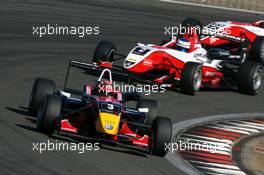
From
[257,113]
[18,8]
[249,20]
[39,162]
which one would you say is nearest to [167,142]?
[39,162]

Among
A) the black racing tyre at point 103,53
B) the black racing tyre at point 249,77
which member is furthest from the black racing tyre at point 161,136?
the black racing tyre at point 249,77

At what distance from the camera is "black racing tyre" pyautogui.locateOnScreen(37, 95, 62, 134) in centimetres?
1512

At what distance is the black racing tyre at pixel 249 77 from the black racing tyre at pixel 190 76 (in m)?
1.78

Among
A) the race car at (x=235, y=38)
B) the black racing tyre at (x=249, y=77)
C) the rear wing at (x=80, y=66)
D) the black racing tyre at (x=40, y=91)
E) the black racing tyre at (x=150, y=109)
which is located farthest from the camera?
the race car at (x=235, y=38)

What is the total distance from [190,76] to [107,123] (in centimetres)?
657

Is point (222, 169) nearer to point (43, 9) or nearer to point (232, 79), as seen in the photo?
A: point (232, 79)

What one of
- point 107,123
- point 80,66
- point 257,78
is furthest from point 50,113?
point 257,78

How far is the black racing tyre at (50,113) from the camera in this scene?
15125 millimetres

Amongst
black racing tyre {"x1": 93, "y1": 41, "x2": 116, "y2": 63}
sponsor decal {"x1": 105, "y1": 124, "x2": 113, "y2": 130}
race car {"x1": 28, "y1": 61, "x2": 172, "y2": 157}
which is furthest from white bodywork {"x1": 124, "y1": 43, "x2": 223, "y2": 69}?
sponsor decal {"x1": 105, "y1": 124, "x2": 113, "y2": 130}

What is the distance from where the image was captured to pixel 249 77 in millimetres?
23250

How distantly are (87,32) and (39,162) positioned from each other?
55.7ft

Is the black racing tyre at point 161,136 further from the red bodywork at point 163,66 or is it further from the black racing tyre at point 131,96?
the red bodywork at point 163,66

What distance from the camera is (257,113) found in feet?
70.9

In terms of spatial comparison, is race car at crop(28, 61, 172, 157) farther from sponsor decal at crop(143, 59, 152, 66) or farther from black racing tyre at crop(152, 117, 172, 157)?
sponsor decal at crop(143, 59, 152, 66)
